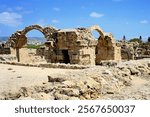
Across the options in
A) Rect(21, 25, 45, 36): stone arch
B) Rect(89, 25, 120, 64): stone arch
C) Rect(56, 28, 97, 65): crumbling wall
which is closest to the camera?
Rect(56, 28, 97, 65): crumbling wall

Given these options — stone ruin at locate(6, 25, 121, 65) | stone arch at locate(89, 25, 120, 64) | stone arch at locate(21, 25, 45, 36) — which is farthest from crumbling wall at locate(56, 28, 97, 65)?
stone arch at locate(89, 25, 120, 64)

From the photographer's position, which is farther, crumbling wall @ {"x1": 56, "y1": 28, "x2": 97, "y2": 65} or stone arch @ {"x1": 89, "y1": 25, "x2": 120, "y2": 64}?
stone arch @ {"x1": 89, "y1": 25, "x2": 120, "y2": 64}

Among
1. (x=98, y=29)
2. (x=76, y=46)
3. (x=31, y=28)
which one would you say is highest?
(x=31, y=28)

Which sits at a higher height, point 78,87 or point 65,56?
point 65,56

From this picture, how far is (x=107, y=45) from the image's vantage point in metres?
25.7

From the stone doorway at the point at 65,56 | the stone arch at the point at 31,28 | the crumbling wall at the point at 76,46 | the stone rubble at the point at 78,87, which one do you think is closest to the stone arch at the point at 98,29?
the crumbling wall at the point at 76,46

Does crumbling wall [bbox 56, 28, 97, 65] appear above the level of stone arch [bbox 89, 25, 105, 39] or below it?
below

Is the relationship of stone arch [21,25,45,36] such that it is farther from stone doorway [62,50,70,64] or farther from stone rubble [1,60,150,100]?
stone rubble [1,60,150,100]

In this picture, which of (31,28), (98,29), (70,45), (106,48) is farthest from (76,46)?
(106,48)

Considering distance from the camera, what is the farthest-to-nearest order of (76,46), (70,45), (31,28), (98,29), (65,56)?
1. (31,28)
2. (98,29)
3. (65,56)
4. (70,45)
5. (76,46)

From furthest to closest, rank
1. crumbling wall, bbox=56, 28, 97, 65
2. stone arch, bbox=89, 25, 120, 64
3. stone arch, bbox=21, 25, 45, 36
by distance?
stone arch, bbox=89, 25, 120, 64 < stone arch, bbox=21, 25, 45, 36 < crumbling wall, bbox=56, 28, 97, 65

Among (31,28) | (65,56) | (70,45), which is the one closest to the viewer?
(70,45)

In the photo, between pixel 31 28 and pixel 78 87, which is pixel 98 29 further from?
pixel 78 87

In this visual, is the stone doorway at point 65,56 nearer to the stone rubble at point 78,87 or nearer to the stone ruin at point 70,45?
the stone ruin at point 70,45
